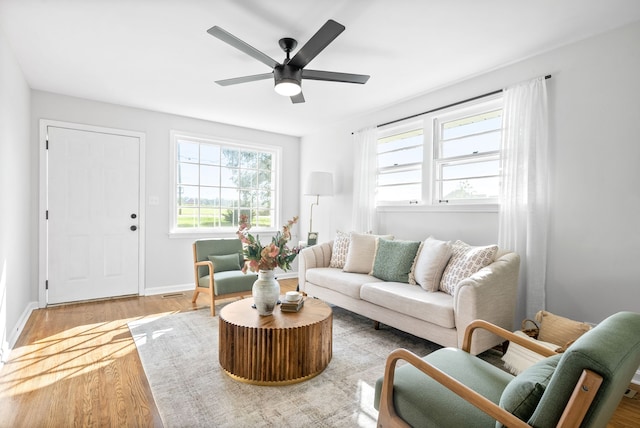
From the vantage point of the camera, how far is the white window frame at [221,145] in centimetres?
475

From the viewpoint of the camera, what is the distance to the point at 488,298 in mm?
2414

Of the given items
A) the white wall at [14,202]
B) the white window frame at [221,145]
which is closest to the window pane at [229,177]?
the white window frame at [221,145]

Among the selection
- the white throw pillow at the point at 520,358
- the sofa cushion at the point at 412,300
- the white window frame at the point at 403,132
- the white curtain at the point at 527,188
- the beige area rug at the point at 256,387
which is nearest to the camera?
the beige area rug at the point at 256,387

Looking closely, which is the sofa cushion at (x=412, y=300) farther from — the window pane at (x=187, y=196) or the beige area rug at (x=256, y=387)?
the window pane at (x=187, y=196)

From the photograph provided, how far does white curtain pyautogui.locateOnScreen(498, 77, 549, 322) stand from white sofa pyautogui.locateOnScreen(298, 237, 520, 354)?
0.25 metres

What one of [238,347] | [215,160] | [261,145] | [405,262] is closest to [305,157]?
[261,145]

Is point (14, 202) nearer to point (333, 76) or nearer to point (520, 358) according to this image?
point (333, 76)

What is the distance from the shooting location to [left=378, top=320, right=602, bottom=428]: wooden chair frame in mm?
878

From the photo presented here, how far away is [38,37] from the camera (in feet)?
8.79

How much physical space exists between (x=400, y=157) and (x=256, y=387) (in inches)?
122

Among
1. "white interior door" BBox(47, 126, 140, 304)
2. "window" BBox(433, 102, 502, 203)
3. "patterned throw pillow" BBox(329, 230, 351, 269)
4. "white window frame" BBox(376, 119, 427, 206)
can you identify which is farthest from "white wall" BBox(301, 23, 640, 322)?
"white interior door" BBox(47, 126, 140, 304)

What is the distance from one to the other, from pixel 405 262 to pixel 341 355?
1129 millimetres

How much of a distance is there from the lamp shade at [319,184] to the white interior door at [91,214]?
2.35m

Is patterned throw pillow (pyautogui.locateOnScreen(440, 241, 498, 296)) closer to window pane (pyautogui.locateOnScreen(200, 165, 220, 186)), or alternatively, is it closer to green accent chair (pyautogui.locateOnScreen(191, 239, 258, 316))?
green accent chair (pyautogui.locateOnScreen(191, 239, 258, 316))
